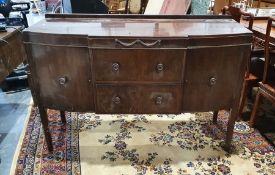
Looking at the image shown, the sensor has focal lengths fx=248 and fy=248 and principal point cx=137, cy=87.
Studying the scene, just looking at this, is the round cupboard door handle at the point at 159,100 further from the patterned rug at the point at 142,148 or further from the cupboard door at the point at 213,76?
the patterned rug at the point at 142,148

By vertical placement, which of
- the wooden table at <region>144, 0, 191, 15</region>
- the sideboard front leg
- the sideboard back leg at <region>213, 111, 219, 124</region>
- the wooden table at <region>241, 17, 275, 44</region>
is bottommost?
the sideboard back leg at <region>213, 111, 219, 124</region>

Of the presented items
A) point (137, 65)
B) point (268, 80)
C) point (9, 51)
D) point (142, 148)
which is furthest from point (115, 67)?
point (268, 80)

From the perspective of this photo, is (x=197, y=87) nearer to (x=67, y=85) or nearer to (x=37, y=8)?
(x=67, y=85)

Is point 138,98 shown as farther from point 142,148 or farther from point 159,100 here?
point 142,148

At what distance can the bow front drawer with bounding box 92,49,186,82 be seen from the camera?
1379mm

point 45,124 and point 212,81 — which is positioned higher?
point 212,81

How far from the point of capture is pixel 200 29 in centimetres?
150

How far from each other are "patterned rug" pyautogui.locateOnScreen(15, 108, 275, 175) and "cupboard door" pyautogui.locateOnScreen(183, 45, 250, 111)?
0.44m

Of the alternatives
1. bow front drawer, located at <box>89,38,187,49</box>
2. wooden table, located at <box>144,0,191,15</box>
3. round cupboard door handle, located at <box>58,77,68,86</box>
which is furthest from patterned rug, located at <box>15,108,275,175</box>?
wooden table, located at <box>144,0,191,15</box>

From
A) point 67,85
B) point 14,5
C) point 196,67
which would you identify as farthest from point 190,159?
point 14,5

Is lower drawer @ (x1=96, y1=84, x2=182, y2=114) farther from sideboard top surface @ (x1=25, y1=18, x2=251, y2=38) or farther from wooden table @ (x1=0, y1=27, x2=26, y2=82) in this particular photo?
wooden table @ (x1=0, y1=27, x2=26, y2=82)

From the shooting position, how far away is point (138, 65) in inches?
55.6

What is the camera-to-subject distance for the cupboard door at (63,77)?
1414 mm

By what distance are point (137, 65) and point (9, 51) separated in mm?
1141
